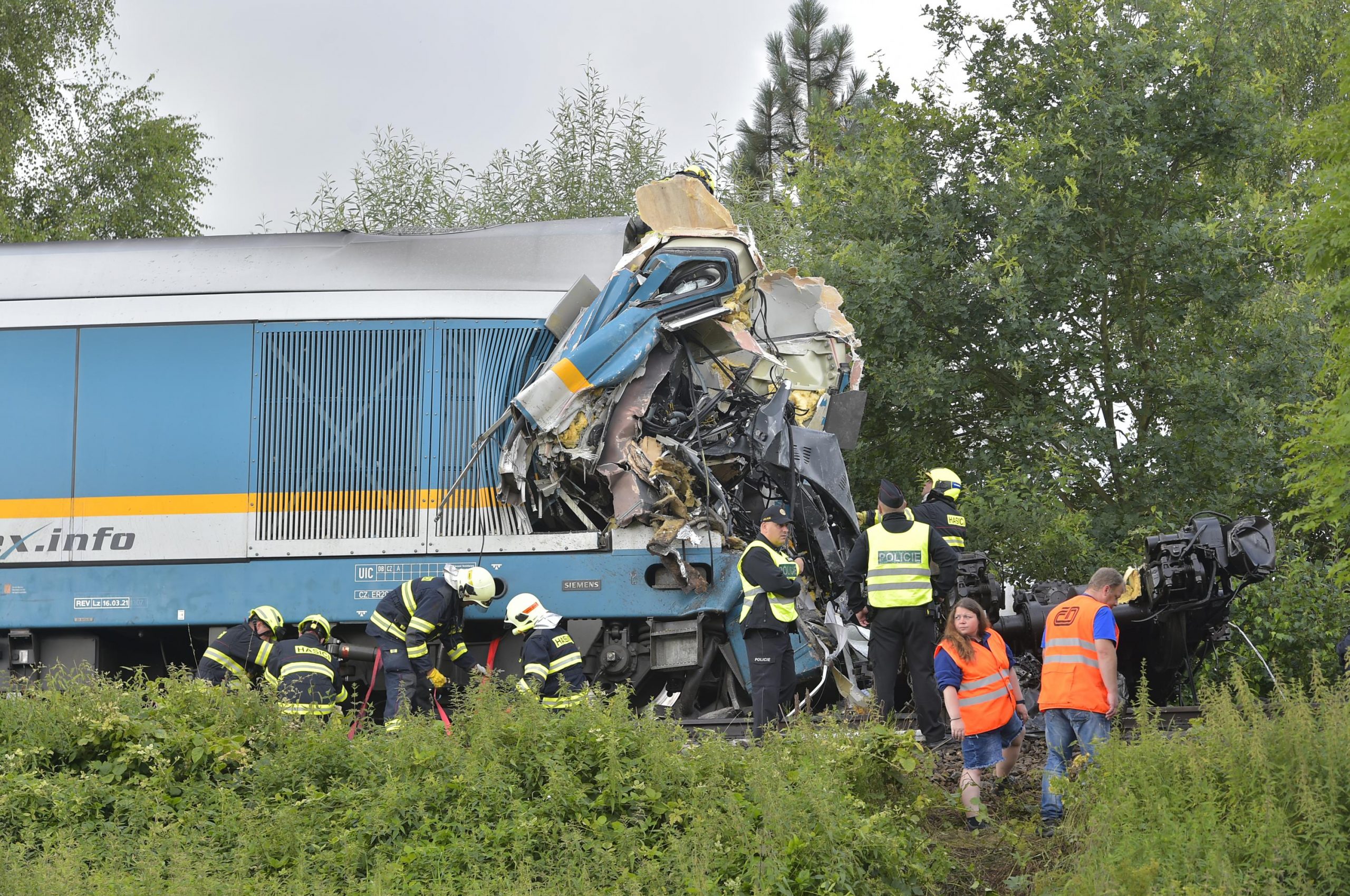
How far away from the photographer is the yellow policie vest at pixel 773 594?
7.64 m

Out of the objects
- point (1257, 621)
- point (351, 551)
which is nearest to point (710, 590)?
point (351, 551)

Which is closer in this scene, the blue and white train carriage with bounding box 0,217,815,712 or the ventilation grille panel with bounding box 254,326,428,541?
the blue and white train carriage with bounding box 0,217,815,712

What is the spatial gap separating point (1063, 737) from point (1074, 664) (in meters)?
0.37

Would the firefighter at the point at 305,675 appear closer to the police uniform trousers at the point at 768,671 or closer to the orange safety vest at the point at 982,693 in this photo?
the police uniform trousers at the point at 768,671

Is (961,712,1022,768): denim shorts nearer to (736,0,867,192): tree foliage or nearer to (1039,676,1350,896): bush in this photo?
(1039,676,1350,896): bush

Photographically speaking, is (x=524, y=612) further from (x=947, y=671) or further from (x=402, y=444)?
(x=947, y=671)

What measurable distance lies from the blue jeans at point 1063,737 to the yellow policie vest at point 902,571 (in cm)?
137

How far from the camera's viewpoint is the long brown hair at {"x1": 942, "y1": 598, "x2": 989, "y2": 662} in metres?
6.51

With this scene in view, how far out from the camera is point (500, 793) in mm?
5555

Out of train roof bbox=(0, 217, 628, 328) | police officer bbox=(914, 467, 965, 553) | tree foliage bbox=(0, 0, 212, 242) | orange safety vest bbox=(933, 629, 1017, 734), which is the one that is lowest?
orange safety vest bbox=(933, 629, 1017, 734)

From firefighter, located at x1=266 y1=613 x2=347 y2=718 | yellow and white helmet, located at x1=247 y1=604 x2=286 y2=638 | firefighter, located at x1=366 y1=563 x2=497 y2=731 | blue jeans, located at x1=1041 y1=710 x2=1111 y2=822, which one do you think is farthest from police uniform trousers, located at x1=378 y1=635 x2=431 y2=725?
blue jeans, located at x1=1041 y1=710 x2=1111 y2=822

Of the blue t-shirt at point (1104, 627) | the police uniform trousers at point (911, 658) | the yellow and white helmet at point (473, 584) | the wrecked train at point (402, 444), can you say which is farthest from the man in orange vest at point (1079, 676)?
the yellow and white helmet at point (473, 584)

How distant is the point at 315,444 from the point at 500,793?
379 cm

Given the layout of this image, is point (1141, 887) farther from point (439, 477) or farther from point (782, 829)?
point (439, 477)
